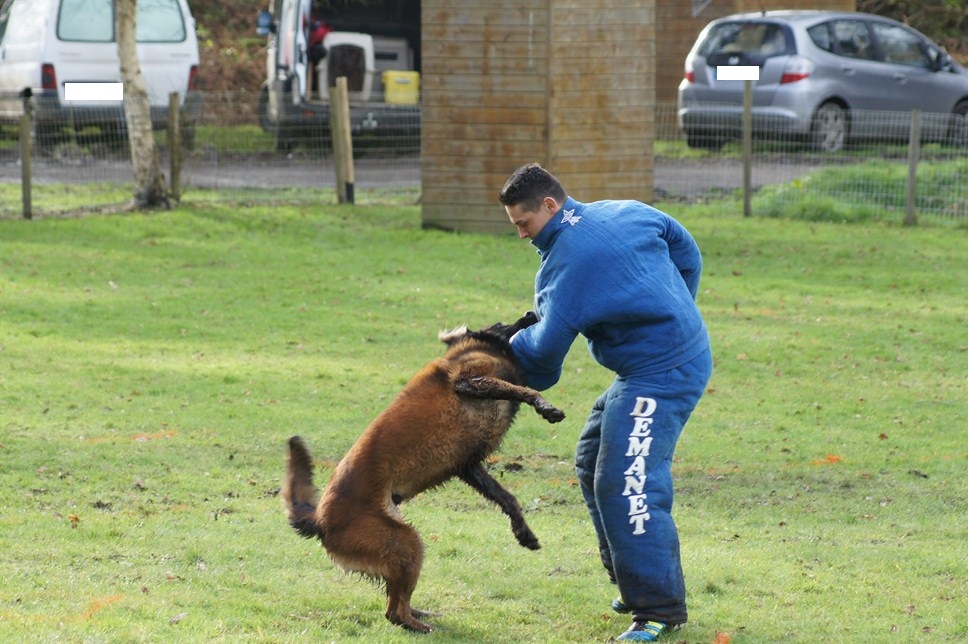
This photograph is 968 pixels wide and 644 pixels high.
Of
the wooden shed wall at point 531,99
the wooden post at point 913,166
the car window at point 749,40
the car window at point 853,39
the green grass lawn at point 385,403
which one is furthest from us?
the car window at point 853,39

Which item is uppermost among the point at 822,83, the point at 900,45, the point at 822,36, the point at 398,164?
the point at 822,36

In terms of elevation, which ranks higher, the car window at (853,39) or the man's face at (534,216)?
the car window at (853,39)

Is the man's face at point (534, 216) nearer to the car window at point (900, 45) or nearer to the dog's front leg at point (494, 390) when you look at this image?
the dog's front leg at point (494, 390)

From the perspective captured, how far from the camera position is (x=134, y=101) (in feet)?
56.4

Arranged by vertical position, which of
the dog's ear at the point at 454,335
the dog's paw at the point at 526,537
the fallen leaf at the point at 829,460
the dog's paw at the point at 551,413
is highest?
the dog's ear at the point at 454,335

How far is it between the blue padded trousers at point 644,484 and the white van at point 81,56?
14442 millimetres

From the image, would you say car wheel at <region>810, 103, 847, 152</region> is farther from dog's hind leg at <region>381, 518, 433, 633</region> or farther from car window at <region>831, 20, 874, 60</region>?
dog's hind leg at <region>381, 518, 433, 633</region>

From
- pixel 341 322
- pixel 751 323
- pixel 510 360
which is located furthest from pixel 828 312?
pixel 510 360

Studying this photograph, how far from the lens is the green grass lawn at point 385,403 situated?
5.86 m

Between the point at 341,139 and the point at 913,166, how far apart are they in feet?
25.0

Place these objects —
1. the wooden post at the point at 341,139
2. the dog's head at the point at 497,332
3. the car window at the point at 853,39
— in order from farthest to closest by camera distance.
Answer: the car window at the point at 853,39 < the wooden post at the point at 341,139 < the dog's head at the point at 497,332

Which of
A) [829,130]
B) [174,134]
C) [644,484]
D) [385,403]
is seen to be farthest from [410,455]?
[829,130]

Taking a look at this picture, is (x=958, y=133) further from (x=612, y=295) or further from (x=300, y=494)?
(x=300, y=494)

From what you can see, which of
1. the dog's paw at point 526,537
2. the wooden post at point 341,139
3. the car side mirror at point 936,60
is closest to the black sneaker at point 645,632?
the dog's paw at point 526,537
